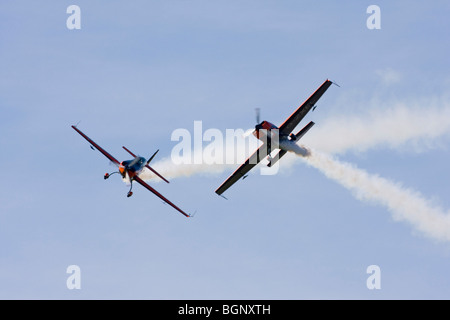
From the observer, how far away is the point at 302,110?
6756 cm

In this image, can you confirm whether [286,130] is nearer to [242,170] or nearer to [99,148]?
[242,170]

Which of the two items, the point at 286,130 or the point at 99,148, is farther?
the point at 99,148

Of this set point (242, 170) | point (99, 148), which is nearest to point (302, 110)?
point (242, 170)

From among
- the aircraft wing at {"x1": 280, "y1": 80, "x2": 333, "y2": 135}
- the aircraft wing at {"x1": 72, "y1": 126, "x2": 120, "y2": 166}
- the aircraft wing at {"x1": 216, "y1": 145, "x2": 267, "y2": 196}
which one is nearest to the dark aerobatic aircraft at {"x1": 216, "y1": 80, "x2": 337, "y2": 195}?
the aircraft wing at {"x1": 280, "y1": 80, "x2": 333, "y2": 135}

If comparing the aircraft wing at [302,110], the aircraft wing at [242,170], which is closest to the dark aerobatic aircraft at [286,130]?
the aircraft wing at [302,110]

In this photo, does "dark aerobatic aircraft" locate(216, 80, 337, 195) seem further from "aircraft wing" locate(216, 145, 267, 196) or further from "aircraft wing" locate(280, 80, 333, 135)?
"aircraft wing" locate(216, 145, 267, 196)

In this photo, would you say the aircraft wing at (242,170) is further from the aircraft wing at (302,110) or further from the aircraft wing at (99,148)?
the aircraft wing at (99,148)

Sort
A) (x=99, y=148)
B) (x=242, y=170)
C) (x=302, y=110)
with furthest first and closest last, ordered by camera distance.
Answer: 1. (x=242, y=170)
2. (x=99, y=148)
3. (x=302, y=110)
